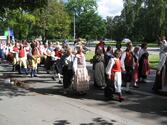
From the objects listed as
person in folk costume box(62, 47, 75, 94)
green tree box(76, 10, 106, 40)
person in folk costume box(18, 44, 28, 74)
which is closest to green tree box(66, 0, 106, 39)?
green tree box(76, 10, 106, 40)

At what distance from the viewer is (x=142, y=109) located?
1202 centimetres

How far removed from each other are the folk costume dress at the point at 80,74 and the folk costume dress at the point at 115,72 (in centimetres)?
126

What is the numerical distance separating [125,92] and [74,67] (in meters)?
2.04

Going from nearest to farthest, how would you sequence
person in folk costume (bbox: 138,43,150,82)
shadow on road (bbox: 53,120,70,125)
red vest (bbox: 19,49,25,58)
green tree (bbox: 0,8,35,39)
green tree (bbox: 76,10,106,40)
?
shadow on road (bbox: 53,120,70,125) < person in folk costume (bbox: 138,43,150,82) < red vest (bbox: 19,49,25,58) < green tree (bbox: 0,8,35,39) < green tree (bbox: 76,10,106,40)

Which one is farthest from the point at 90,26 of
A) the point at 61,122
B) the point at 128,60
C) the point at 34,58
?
the point at 61,122

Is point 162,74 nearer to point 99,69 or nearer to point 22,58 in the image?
point 99,69

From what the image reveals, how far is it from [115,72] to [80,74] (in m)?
1.43

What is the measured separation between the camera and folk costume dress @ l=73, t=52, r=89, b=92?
14234 millimetres

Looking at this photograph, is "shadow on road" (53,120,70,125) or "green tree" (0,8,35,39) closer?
"shadow on road" (53,120,70,125)

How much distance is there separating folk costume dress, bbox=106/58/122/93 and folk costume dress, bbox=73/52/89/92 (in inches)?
49.7

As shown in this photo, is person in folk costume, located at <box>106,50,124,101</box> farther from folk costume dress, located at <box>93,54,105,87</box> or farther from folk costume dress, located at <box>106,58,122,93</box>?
folk costume dress, located at <box>93,54,105,87</box>

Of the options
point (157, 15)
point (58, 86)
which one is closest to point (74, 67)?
point (58, 86)

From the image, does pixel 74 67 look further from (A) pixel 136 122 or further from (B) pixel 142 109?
(A) pixel 136 122

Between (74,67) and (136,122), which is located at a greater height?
(74,67)
